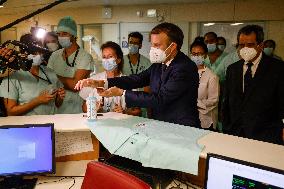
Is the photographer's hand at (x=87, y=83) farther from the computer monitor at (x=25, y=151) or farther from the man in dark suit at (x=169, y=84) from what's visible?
the computer monitor at (x=25, y=151)

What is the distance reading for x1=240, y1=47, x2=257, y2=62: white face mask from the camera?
2.24m

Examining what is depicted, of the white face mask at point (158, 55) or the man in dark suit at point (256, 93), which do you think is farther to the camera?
the man in dark suit at point (256, 93)

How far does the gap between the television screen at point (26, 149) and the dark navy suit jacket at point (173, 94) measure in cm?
52

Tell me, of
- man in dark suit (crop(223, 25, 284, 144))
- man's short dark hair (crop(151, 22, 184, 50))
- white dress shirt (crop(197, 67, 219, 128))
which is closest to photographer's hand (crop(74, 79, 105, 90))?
man's short dark hair (crop(151, 22, 184, 50))

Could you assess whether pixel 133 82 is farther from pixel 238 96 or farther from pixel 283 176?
pixel 283 176

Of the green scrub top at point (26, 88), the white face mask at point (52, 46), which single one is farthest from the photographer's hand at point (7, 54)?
the white face mask at point (52, 46)

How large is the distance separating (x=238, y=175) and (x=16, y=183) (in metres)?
1.21

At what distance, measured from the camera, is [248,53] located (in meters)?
2.25

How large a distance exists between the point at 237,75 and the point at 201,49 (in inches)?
36.8

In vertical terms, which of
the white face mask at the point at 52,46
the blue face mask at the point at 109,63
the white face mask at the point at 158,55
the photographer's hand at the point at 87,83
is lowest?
the photographer's hand at the point at 87,83

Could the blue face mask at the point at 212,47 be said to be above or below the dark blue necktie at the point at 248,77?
above

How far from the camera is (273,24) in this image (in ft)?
17.7

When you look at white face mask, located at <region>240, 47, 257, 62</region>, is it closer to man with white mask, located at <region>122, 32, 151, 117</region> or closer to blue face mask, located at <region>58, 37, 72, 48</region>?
man with white mask, located at <region>122, 32, 151, 117</region>

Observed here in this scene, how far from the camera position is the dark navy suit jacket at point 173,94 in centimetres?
175
